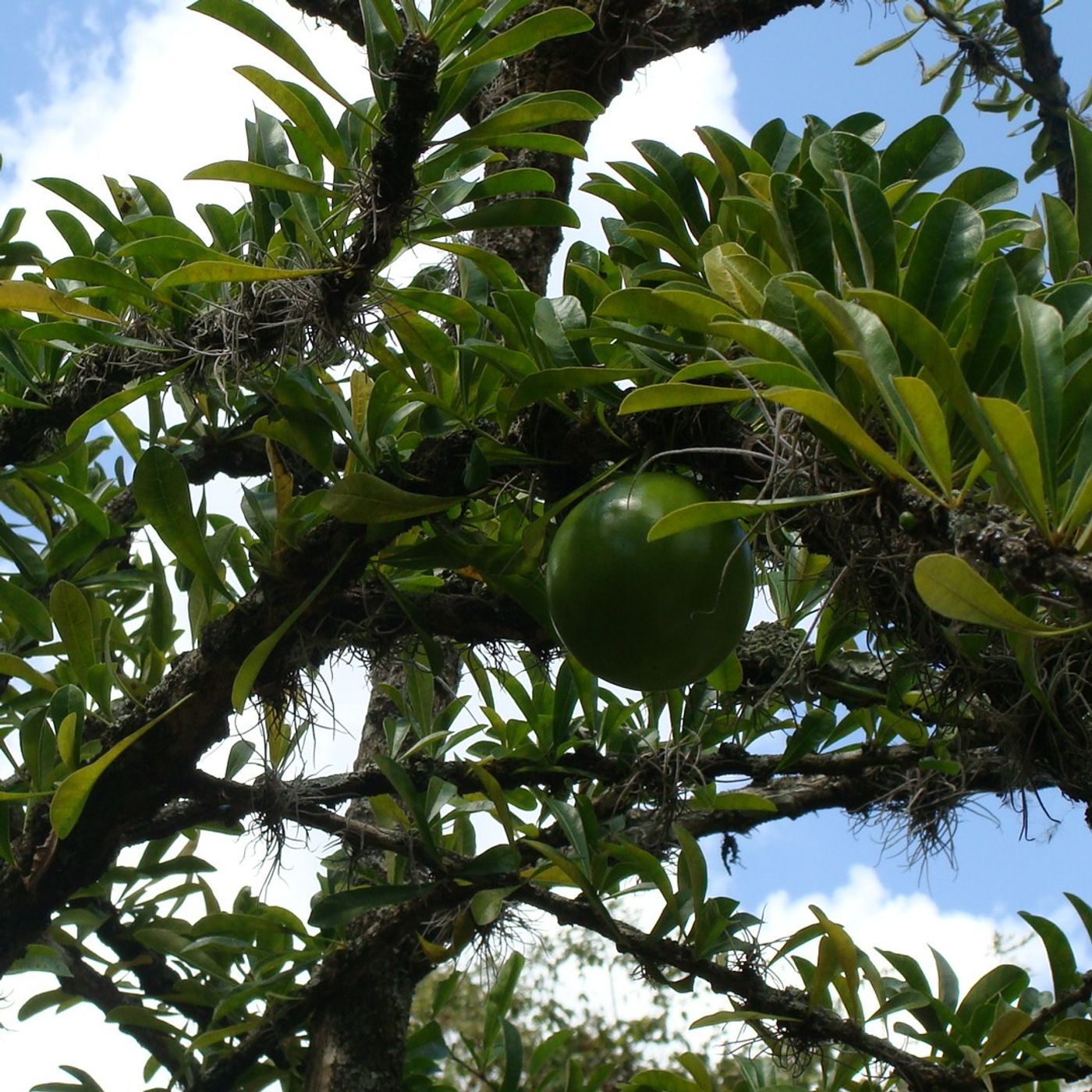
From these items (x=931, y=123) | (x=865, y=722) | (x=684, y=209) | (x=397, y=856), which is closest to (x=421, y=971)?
(x=397, y=856)

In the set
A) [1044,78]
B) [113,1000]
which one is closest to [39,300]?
[113,1000]

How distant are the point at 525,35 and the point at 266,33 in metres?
0.22

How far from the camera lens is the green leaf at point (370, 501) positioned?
0.99 meters

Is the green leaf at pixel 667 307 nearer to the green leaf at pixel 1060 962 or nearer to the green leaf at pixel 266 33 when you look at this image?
the green leaf at pixel 266 33

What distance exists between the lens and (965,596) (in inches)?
23.3

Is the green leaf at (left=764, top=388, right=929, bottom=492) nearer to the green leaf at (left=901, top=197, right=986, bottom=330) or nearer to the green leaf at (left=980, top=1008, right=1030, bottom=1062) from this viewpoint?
the green leaf at (left=901, top=197, right=986, bottom=330)

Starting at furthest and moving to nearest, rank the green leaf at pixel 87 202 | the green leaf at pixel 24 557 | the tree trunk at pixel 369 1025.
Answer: the tree trunk at pixel 369 1025 → the green leaf at pixel 24 557 → the green leaf at pixel 87 202

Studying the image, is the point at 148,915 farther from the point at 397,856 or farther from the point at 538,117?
the point at 538,117

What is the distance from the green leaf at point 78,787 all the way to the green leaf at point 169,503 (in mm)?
158

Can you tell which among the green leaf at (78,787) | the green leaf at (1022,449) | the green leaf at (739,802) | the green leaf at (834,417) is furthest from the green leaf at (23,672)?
the green leaf at (1022,449)

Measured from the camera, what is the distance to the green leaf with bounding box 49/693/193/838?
3.82 ft

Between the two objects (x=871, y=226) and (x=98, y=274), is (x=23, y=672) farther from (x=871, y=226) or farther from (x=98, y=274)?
(x=871, y=226)

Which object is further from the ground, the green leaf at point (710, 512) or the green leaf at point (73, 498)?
the green leaf at point (73, 498)

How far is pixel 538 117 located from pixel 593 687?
0.73 m
